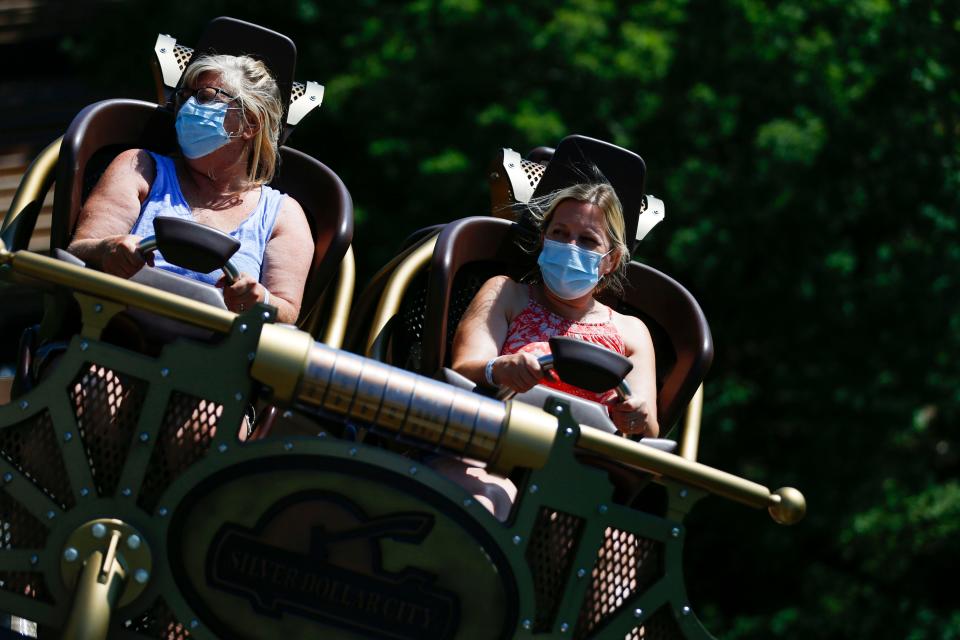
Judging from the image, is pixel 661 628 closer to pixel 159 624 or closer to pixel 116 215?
pixel 159 624

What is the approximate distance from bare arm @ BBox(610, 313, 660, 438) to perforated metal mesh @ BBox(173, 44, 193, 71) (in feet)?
4.64

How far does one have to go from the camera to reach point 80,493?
8.18 ft

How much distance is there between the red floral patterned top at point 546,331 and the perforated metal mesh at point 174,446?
3.45 ft

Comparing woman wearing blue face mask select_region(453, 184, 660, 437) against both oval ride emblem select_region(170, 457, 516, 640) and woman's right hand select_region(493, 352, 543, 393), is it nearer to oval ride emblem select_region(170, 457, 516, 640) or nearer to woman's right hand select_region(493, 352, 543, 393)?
woman's right hand select_region(493, 352, 543, 393)

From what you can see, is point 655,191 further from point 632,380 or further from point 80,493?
point 80,493

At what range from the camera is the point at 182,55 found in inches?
151

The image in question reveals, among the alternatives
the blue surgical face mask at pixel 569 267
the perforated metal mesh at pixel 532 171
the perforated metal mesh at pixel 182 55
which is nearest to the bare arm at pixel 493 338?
the blue surgical face mask at pixel 569 267

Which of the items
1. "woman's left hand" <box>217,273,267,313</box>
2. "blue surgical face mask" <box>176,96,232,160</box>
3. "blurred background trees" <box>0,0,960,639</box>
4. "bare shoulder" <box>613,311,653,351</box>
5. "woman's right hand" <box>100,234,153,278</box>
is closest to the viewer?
"woman's right hand" <box>100,234,153,278</box>

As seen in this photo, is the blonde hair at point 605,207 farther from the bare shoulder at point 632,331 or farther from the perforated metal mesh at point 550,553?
the perforated metal mesh at point 550,553

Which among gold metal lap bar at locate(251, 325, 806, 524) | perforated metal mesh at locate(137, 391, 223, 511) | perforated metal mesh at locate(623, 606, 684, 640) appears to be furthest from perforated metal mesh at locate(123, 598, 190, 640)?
perforated metal mesh at locate(623, 606, 684, 640)

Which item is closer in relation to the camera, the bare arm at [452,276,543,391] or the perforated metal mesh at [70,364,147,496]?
the perforated metal mesh at [70,364,147,496]

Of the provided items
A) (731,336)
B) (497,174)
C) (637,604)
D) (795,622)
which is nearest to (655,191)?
(731,336)

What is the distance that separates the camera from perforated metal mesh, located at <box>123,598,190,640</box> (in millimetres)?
2521

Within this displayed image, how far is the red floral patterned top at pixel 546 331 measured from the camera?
3.43m
